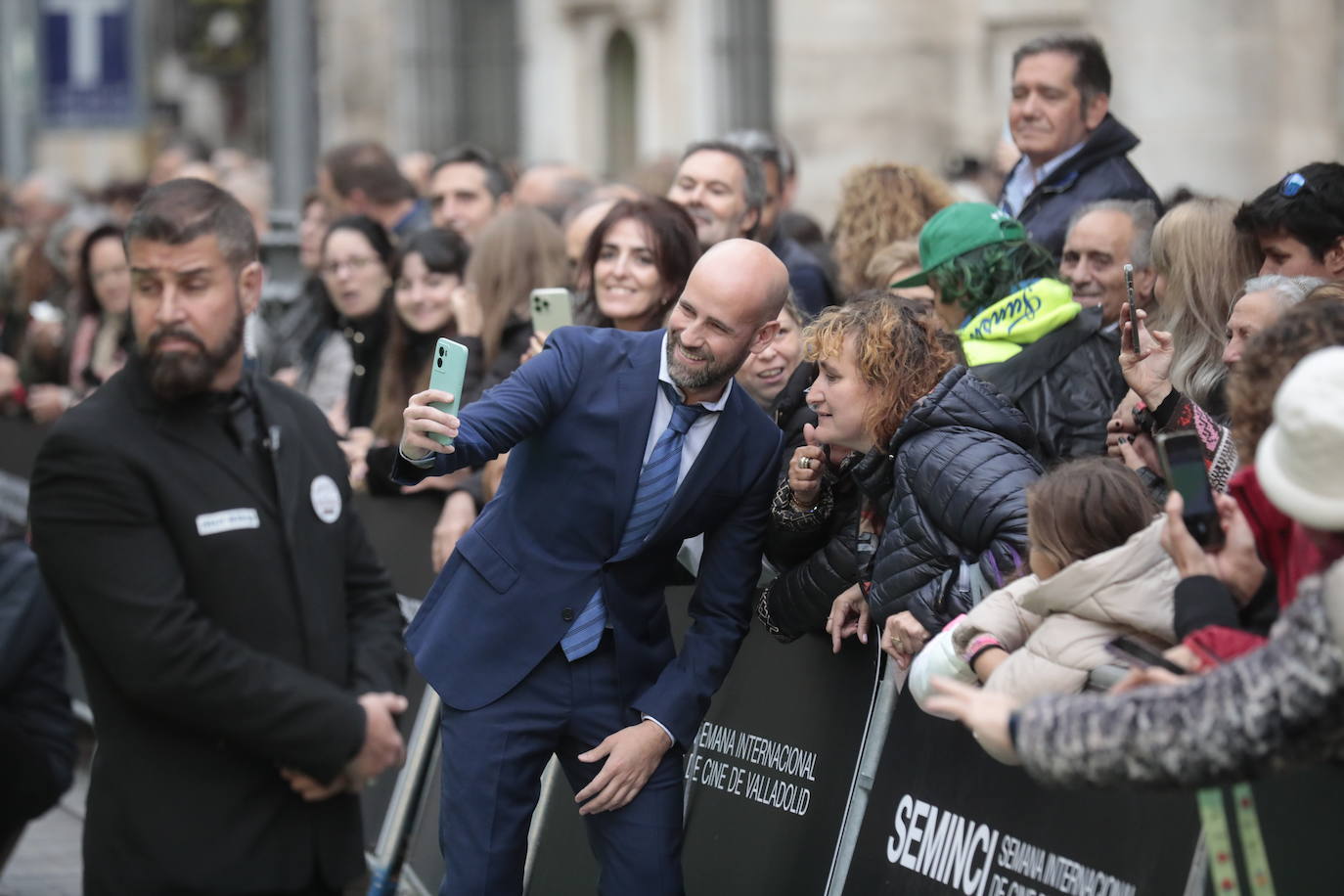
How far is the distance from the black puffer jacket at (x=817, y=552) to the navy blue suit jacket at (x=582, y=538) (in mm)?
242

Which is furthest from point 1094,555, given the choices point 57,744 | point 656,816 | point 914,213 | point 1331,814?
point 57,744

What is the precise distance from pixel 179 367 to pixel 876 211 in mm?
3808

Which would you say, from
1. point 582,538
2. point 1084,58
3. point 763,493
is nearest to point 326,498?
point 582,538

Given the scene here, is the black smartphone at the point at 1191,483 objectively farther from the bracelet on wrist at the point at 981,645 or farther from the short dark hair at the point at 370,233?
the short dark hair at the point at 370,233

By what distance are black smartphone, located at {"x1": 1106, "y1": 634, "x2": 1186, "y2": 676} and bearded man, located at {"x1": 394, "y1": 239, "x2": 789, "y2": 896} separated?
133cm

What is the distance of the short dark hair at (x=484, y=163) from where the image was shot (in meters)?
9.97

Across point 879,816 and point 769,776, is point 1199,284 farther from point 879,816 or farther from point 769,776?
point 769,776

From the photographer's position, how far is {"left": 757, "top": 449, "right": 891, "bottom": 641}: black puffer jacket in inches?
215

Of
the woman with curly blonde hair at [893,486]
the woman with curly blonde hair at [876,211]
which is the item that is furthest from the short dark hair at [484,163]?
the woman with curly blonde hair at [893,486]

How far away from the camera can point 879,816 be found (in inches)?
209

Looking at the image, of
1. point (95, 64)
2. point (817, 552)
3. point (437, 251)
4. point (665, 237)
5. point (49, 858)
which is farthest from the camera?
point (95, 64)

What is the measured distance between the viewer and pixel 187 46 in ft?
123

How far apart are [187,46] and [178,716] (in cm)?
3524

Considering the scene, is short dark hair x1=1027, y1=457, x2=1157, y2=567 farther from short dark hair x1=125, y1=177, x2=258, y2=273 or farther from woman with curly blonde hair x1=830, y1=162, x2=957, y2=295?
woman with curly blonde hair x1=830, y1=162, x2=957, y2=295
